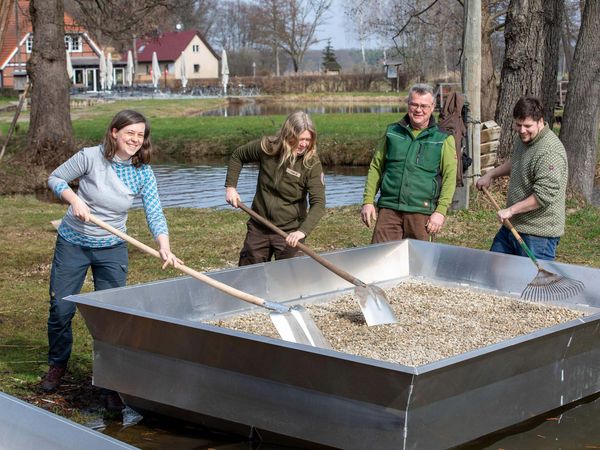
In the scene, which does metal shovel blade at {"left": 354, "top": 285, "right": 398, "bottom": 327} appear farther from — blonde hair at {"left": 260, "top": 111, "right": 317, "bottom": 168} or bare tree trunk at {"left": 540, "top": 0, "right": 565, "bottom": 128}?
bare tree trunk at {"left": 540, "top": 0, "right": 565, "bottom": 128}

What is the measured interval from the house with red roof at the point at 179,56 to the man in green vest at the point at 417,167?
218 ft

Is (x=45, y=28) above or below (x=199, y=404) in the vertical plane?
above

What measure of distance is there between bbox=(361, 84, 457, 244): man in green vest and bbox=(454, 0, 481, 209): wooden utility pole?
4.75 meters

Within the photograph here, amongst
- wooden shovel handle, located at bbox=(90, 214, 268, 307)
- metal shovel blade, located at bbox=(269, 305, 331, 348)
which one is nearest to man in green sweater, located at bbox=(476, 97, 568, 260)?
metal shovel blade, located at bbox=(269, 305, 331, 348)

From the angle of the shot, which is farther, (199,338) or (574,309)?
(574,309)

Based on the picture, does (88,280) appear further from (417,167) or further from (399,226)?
(417,167)

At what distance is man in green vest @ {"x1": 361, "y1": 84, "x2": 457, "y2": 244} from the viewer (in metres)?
6.16

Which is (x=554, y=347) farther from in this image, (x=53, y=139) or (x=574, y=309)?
(x=53, y=139)

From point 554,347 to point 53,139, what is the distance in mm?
14486

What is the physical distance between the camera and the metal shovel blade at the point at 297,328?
4.89 meters

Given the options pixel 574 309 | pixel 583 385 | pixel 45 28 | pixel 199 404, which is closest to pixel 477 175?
pixel 574 309

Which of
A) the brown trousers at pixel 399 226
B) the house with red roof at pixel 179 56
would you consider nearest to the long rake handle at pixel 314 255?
the brown trousers at pixel 399 226

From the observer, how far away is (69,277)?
16.5 ft

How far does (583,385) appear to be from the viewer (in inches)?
197
